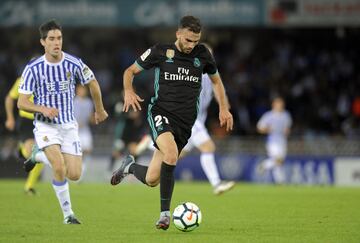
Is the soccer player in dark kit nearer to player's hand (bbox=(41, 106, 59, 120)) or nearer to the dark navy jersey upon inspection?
the dark navy jersey

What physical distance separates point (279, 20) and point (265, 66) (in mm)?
4482

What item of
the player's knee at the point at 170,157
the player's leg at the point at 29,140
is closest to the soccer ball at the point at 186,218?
the player's knee at the point at 170,157

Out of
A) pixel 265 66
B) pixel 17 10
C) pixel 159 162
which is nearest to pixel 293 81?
pixel 265 66

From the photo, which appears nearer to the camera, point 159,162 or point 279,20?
point 159,162

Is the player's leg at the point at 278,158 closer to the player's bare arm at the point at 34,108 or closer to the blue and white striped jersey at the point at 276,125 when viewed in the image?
the blue and white striped jersey at the point at 276,125

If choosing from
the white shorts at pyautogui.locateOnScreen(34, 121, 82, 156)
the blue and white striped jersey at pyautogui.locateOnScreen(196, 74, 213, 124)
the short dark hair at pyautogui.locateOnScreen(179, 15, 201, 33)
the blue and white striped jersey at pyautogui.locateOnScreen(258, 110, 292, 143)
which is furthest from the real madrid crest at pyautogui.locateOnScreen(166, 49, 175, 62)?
the blue and white striped jersey at pyautogui.locateOnScreen(258, 110, 292, 143)

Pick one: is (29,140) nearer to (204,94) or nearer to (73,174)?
(204,94)

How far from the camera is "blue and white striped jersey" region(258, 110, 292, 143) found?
79.8 feet

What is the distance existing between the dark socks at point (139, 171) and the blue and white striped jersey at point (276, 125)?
44.1 ft

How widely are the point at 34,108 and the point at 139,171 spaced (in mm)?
1475

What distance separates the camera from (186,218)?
9688mm

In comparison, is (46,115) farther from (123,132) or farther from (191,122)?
(123,132)

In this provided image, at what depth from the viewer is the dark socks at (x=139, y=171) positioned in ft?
35.2

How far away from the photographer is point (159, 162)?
34.6 ft
